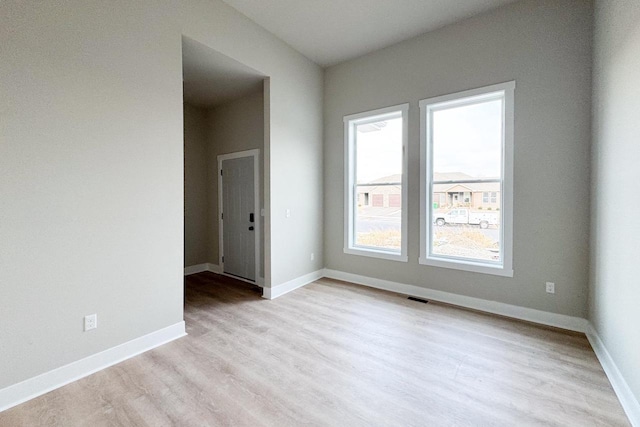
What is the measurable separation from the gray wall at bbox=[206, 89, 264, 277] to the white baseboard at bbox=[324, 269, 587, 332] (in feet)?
5.78

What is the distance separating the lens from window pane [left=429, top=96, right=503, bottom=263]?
328 centimetres

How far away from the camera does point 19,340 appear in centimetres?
183

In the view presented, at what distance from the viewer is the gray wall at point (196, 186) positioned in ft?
16.4

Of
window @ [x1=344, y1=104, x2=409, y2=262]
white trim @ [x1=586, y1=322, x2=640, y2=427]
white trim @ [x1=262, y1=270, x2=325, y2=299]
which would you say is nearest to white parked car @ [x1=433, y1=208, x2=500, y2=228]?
window @ [x1=344, y1=104, x2=409, y2=262]

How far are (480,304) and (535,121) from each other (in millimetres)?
2184

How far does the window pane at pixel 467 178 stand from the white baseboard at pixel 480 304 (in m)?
0.53

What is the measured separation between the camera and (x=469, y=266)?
11.1 ft

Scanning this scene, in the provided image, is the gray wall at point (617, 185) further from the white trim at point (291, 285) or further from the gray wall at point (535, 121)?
the white trim at point (291, 285)

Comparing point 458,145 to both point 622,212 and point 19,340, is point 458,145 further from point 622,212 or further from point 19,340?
point 19,340

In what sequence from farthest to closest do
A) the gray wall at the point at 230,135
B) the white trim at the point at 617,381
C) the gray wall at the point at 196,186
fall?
the gray wall at the point at 196,186, the gray wall at the point at 230,135, the white trim at the point at 617,381

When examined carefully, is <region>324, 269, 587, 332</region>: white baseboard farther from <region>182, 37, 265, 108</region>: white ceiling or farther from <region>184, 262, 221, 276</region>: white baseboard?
<region>182, 37, 265, 108</region>: white ceiling

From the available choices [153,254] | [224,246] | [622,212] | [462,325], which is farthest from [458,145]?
[224,246]

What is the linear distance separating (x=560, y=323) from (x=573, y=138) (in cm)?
193

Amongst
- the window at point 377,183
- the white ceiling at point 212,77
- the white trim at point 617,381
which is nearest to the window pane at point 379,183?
the window at point 377,183
